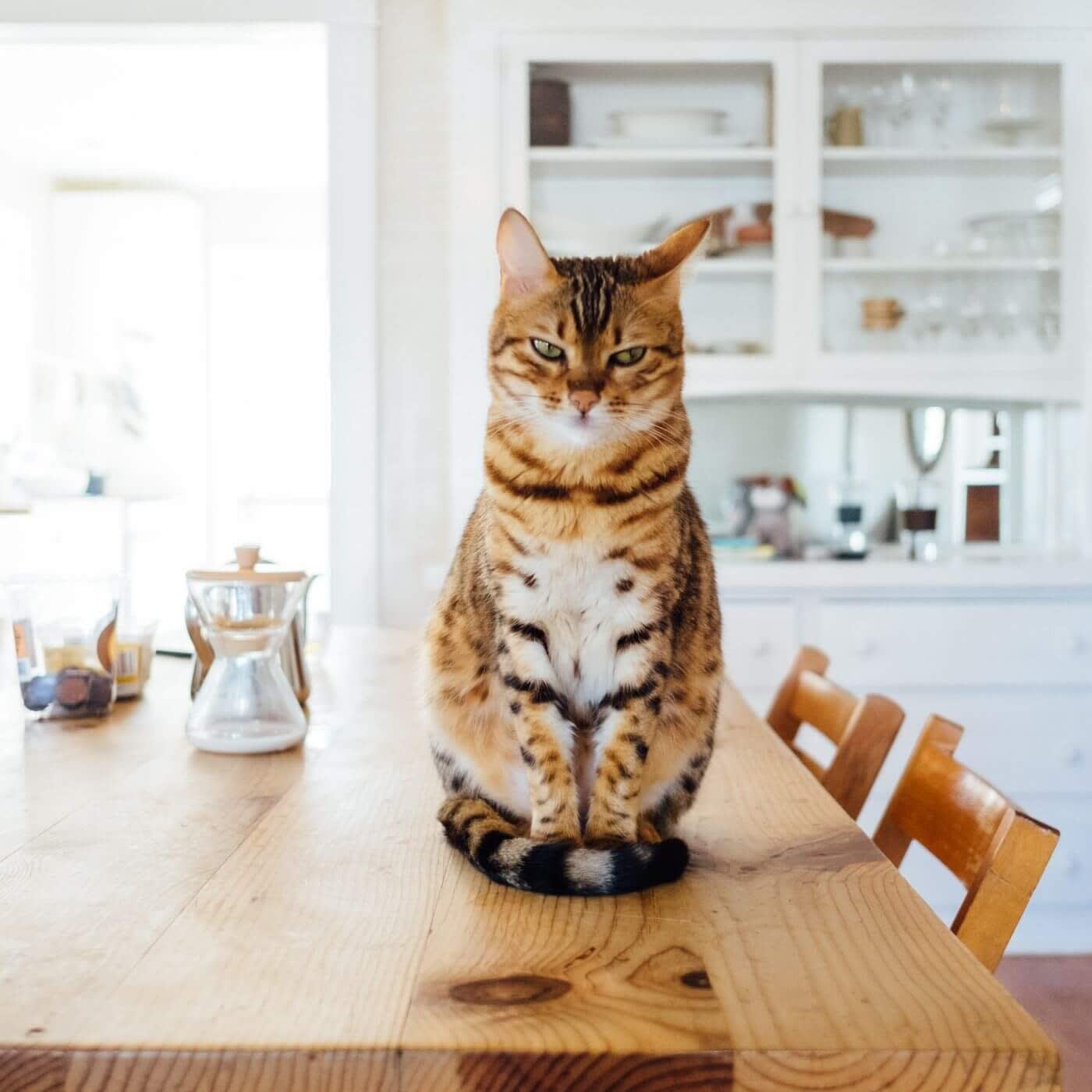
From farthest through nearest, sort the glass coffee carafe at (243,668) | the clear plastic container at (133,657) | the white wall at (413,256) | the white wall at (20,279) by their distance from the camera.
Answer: the white wall at (20,279) → the white wall at (413,256) → the clear plastic container at (133,657) → the glass coffee carafe at (243,668)

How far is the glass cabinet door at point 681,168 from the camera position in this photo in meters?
2.84

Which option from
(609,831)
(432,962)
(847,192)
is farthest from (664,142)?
(432,962)

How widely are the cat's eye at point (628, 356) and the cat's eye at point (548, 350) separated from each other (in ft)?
0.13

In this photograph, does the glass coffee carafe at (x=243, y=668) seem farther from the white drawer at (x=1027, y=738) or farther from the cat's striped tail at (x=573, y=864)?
the white drawer at (x=1027, y=738)

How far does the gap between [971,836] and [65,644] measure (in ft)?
3.46

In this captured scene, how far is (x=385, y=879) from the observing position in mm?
789

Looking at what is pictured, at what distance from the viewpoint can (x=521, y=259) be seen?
2.85 feet

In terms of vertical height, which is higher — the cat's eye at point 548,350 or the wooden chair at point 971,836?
the cat's eye at point 548,350

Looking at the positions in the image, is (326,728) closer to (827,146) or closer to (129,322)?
(827,146)

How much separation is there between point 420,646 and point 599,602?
0.26 m

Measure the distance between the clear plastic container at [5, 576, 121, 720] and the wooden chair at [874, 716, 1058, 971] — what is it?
3.04 feet

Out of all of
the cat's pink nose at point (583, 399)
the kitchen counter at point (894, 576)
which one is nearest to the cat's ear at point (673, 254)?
the cat's pink nose at point (583, 399)

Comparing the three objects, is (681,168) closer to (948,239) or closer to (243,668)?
(948,239)

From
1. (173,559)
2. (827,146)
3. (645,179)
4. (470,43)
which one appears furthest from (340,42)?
(173,559)
